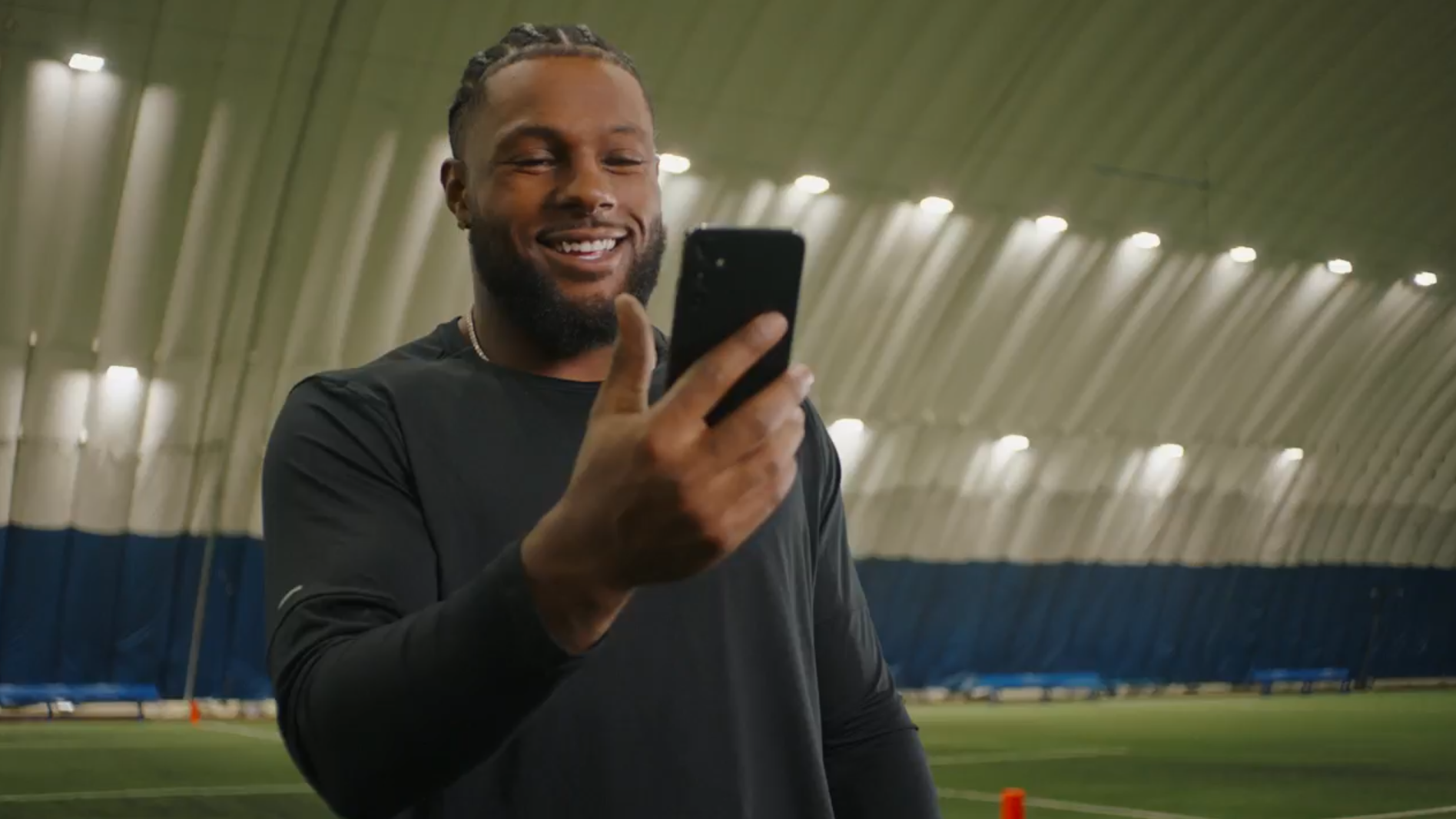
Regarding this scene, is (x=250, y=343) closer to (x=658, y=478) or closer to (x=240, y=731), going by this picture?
(x=240, y=731)

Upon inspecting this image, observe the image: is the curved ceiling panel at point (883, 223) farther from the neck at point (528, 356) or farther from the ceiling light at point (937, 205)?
the neck at point (528, 356)

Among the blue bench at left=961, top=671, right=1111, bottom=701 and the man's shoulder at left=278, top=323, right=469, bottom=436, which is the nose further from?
the blue bench at left=961, top=671, right=1111, bottom=701

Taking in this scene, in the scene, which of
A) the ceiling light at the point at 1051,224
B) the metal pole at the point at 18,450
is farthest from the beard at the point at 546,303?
the ceiling light at the point at 1051,224

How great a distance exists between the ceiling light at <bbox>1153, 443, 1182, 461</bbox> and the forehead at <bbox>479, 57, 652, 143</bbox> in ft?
133

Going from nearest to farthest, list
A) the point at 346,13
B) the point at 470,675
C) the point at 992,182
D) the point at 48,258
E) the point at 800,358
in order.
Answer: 1. the point at 470,675
2. the point at 346,13
3. the point at 48,258
4. the point at 992,182
5. the point at 800,358

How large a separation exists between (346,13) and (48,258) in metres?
5.93

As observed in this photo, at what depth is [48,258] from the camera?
1083 inches

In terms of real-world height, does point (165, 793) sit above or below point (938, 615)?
below

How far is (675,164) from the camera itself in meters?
29.6

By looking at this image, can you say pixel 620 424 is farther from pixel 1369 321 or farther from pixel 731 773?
pixel 1369 321

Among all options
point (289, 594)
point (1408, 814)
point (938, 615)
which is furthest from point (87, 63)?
point (289, 594)

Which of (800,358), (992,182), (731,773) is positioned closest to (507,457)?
(731,773)

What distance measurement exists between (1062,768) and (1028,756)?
6.46 feet

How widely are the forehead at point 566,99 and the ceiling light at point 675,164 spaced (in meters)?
26.2
